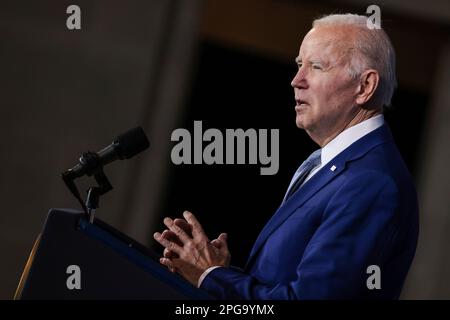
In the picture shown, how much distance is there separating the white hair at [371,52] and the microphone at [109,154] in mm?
522

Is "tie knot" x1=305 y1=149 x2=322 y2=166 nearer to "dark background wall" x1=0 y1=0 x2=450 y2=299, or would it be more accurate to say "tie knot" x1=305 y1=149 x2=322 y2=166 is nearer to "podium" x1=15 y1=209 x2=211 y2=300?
"podium" x1=15 y1=209 x2=211 y2=300

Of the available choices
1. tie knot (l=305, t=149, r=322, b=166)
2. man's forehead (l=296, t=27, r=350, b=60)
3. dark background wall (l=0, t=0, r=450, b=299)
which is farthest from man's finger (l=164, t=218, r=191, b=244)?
dark background wall (l=0, t=0, r=450, b=299)

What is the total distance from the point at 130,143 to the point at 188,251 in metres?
0.28

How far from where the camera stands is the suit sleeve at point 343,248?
1.82 meters

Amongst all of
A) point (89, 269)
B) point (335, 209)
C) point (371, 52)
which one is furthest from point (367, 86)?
point (89, 269)

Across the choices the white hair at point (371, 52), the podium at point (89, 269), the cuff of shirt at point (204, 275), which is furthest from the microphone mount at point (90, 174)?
the white hair at point (371, 52)

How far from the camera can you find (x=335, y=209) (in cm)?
189

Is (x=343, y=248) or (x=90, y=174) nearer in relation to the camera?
(x=343, y=248)

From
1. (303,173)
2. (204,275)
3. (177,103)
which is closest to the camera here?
(204,275)

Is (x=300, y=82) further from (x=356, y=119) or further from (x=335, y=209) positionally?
(x=335, y=209)

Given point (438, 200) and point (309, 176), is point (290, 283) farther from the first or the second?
point (438, 200)

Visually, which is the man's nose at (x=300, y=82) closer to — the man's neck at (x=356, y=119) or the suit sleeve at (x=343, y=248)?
the man's neck at (x=356, y=119)

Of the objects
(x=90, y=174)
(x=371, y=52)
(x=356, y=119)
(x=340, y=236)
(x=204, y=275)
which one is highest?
(x=371, y=52)

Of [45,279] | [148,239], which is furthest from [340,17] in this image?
[148,239]
